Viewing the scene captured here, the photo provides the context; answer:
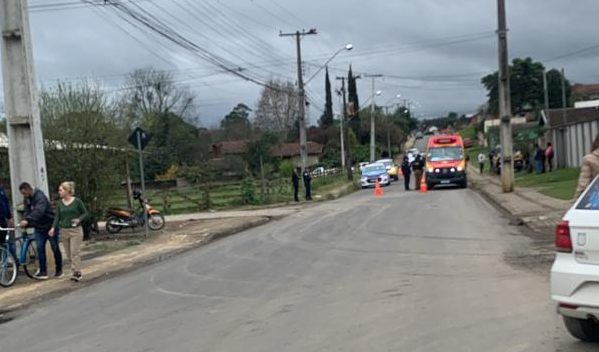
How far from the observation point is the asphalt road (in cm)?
762

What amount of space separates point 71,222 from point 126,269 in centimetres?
197

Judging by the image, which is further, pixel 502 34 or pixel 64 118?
pixel 502 34

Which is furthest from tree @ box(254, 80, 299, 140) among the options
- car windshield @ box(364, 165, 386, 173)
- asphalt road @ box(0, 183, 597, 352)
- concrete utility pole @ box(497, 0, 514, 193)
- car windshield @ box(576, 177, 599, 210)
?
car windshield @ box(576, 177, 599, 210)

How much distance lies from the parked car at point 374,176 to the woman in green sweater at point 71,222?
4116cm

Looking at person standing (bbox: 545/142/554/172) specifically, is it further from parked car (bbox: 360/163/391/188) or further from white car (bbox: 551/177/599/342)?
white car (bbox: 551/177/599/342)

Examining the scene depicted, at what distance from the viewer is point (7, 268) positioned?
45.9 ft

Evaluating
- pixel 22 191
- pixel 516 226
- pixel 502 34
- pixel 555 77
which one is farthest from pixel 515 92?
pixel 22 191

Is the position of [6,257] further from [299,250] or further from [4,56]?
[299,250]

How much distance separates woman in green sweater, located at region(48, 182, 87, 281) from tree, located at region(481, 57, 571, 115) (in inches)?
3908

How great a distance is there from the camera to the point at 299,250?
53.4 ft

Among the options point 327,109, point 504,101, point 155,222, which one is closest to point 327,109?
point 327,109

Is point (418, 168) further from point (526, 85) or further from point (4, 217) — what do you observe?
point (526, 85)

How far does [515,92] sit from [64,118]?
9879 cm

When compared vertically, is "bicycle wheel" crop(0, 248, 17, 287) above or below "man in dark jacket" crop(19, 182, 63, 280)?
below
